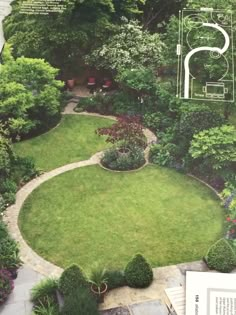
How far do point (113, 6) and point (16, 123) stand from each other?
13.0 feet

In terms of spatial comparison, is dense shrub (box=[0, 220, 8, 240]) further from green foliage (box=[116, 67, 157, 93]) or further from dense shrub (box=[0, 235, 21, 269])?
green foliage (box=[116, 67, 157, 93])

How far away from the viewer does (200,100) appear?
1070cm

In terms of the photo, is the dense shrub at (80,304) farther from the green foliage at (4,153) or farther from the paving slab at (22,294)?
the green foliage at (4,153)

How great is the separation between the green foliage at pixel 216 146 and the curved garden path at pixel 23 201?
1.15 meters

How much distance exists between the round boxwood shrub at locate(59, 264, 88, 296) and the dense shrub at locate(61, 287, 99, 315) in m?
0.15

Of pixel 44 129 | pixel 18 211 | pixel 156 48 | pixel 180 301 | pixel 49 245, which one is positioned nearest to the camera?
pixel 180 301

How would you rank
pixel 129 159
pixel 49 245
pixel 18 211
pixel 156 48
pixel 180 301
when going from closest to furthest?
pixel 180 301 → pixel 49 245 → pixel 18 211 → pixel 129 159 → pixel 156 48

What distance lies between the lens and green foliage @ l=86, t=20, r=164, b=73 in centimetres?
1257

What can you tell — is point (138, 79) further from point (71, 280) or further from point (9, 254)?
point (71, 280)

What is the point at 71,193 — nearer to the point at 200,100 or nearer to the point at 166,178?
the point at 166,178

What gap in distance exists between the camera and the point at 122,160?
1059 cm

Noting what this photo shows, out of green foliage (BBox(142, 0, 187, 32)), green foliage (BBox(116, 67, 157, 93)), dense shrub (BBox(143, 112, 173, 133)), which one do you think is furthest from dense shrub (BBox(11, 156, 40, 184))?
green foliage (BBox(142, 0, 187, 32))

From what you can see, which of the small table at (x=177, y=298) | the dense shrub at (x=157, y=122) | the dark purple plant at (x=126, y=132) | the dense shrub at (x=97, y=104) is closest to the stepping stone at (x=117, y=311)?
the small table at (x=177, y=298)

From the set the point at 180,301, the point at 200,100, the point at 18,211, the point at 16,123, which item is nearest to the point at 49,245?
the point at 18,211
